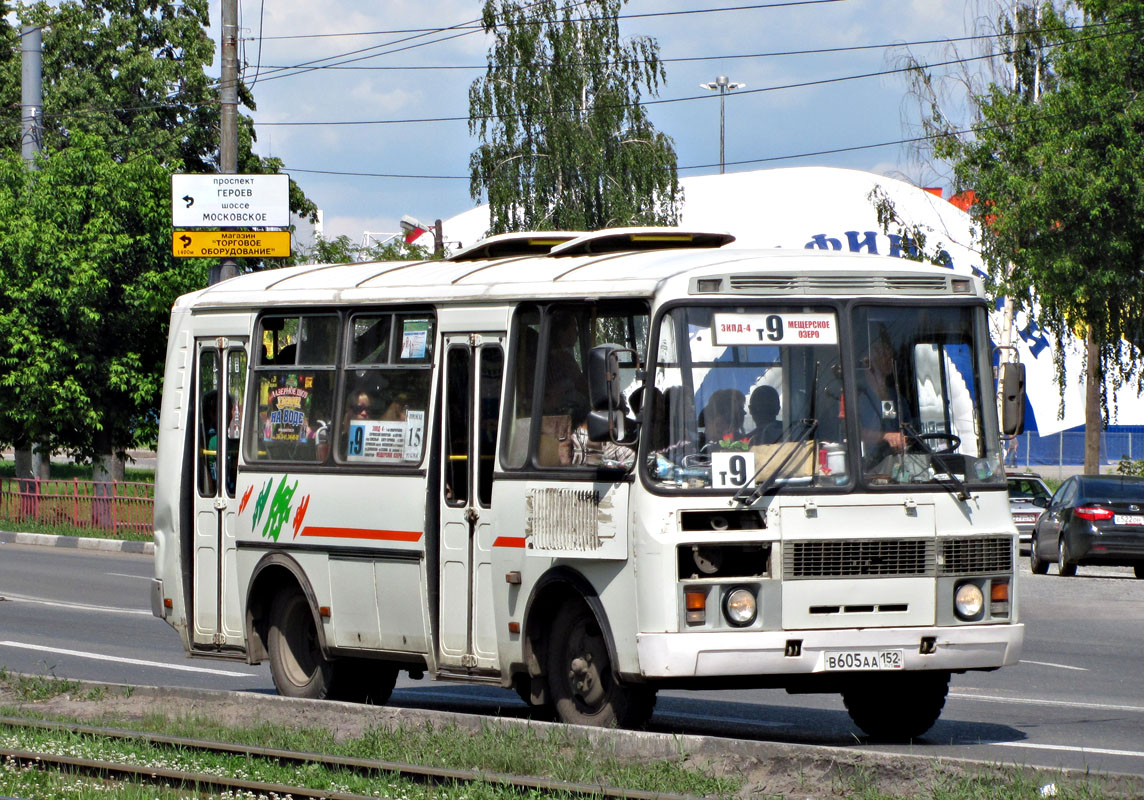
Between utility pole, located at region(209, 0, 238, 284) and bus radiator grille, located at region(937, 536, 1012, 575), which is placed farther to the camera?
utility pole, located at region(209, 0, 238, 284)

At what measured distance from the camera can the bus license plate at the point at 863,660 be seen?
890cm

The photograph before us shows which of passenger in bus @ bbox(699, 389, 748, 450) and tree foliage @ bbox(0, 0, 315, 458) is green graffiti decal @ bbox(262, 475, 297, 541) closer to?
passenger in bus @ bbox(699, 389, 748, 450)

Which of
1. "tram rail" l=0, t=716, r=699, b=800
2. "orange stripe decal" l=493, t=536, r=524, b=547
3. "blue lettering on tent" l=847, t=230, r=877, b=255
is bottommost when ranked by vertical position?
"tram rail" l=0, t=716, r=699, b=800

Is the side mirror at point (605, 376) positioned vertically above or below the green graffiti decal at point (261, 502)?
above

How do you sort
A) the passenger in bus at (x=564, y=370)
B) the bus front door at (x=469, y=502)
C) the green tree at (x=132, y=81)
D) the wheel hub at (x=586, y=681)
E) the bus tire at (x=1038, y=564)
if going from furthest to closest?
the green tree at (x=132, y=81), the bus tire at (x=1038, y=564), the bus front door at (x=469, y=502), the passenger in bus at (x=564, y=370), the wheel hub at (x=586, y=681)

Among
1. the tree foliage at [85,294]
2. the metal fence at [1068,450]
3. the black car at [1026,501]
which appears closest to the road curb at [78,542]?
A: the tree foliage at [85,294]

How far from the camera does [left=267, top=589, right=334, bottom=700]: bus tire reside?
38.0ft

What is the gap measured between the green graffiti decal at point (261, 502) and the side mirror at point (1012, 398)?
15.4 feet

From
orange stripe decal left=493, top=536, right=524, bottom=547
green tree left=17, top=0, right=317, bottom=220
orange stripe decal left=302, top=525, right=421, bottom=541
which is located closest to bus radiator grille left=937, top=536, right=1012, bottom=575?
orange stripe decal left=493, top=536, right=524, bottom=547

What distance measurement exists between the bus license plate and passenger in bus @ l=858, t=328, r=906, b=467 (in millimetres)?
956

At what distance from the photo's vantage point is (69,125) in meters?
49.4

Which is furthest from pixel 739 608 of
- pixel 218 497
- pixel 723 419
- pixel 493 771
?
pixel 218 497

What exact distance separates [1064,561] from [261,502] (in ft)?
53.7

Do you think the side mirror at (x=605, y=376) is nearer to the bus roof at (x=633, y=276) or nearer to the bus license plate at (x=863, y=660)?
the bus roof at (x=633, y=276)
